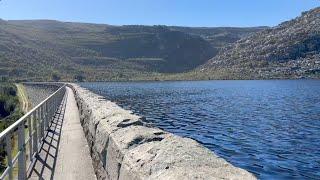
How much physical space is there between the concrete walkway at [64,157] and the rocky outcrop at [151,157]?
3.44ft

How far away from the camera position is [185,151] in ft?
22.9

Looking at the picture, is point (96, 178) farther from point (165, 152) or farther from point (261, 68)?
point (261, 68)

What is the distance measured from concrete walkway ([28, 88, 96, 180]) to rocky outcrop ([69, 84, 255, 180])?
1049mm

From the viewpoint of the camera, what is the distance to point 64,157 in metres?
12.9

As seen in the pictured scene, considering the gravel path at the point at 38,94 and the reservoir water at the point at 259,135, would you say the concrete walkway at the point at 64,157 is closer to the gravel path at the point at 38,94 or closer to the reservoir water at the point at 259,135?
the reservoir water at the point at 259,135

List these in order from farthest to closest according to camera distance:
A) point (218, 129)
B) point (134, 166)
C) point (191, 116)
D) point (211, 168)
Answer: point (191, 116) → point (218, 129) → point (134, 166) → point (211, 168)

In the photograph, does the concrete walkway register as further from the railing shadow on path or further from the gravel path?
the gravel path

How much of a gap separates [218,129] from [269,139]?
6.97m

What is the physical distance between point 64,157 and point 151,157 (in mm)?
6603

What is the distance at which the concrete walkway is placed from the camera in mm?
10859

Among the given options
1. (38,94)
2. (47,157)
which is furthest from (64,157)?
(38,94)

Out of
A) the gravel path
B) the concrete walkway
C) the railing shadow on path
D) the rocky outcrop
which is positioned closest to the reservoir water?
the concrete walkway

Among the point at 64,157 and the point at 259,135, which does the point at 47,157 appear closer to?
the point at 64,157

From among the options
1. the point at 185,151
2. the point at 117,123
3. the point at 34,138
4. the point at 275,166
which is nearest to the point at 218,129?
the point at 275,166
